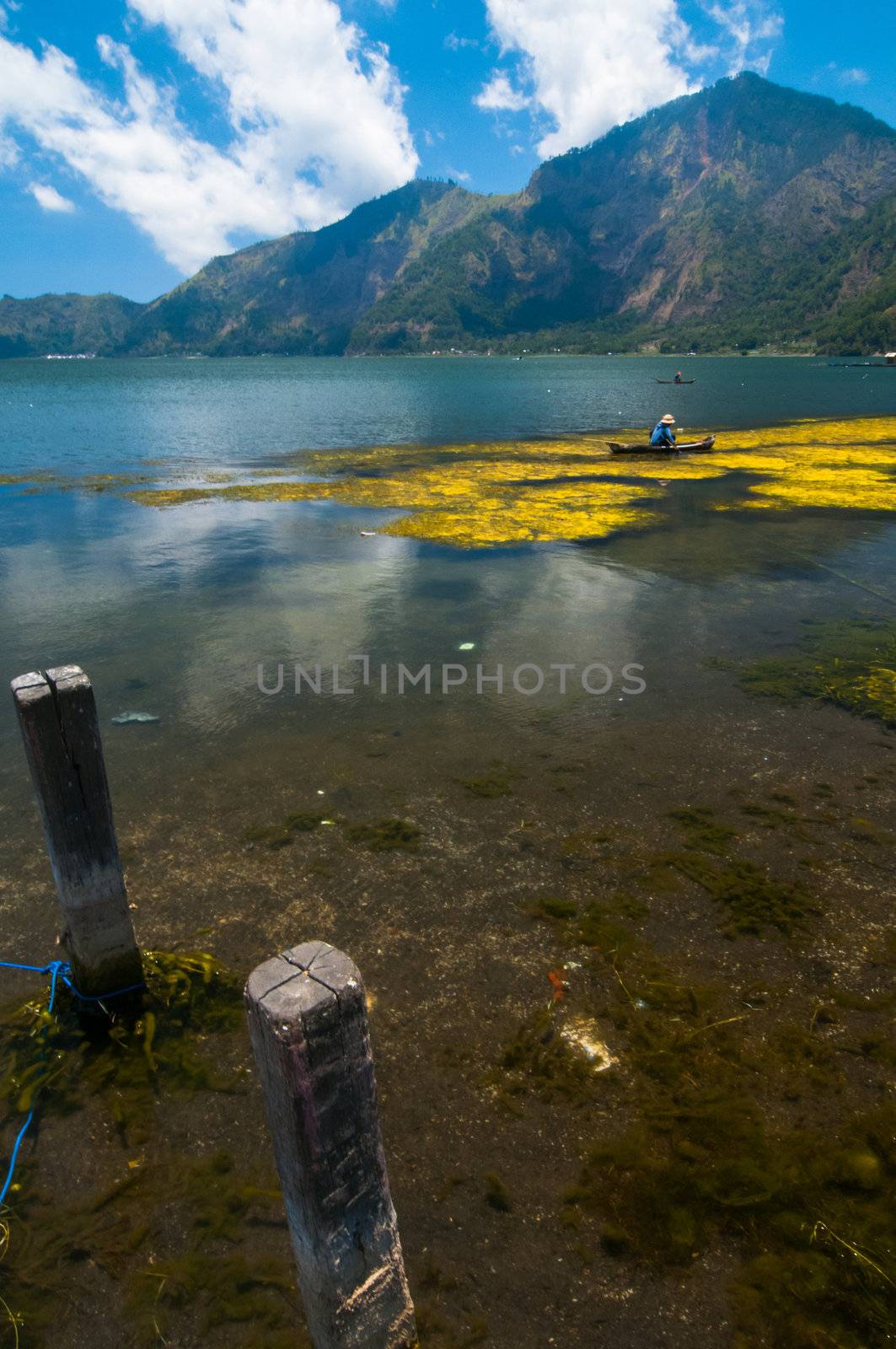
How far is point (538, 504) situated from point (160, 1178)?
26458 millimetres

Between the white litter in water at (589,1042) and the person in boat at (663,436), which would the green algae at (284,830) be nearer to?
the white litter in water at (589,1042)

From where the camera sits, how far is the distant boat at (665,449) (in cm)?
3975

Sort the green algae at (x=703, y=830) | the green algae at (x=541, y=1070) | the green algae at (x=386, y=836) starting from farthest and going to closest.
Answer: the green algae at (x=386, y=836) → the green algae at (x=703, y=830) → the green algae at (x=541, y=1070)

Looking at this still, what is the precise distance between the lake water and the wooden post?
103 centimetres

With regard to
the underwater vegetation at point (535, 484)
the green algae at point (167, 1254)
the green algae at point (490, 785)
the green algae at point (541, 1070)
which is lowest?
the green algae at point (167, 1254)

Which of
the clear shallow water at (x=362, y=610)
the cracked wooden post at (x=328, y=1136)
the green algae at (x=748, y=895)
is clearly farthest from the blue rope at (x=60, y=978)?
the green algae at (x=748, y=895)

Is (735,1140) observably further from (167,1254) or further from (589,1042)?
(167,1254)

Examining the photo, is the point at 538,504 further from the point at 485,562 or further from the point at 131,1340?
the point at 131,1340

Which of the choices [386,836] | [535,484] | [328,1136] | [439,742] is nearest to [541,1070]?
[328,1136]

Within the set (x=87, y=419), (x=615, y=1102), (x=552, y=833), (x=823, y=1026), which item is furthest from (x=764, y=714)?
(x=87, y=419)

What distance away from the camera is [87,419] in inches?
2832

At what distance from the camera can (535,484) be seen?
33.5m

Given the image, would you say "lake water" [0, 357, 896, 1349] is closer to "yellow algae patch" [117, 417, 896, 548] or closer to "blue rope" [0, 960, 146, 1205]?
"blue rope" [0, 960, 146, 1205]

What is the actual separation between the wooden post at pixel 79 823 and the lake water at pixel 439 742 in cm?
103
